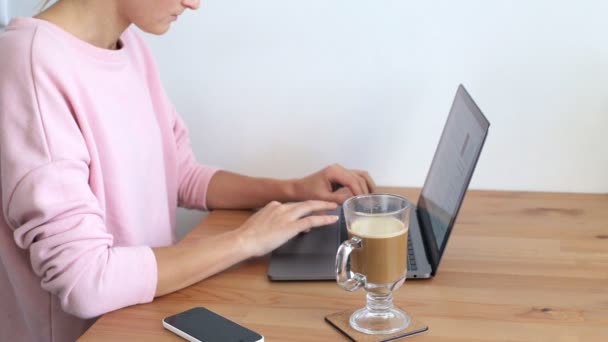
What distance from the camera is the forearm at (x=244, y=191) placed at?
4.59ft

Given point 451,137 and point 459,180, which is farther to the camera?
point 451,137

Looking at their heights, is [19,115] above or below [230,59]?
below

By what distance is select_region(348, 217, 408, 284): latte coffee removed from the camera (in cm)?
93

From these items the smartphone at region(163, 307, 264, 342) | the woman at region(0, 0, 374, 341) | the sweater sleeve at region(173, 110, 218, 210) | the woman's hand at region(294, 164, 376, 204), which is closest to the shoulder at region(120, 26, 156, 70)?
the woman at region(0, 0, 374, 341)

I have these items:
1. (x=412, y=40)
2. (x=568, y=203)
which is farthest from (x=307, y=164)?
(x=568, y=203)

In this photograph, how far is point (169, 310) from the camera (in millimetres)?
1016

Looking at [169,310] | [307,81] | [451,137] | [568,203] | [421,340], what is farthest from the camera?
[307,81]

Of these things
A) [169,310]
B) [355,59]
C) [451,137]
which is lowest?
[169,310]

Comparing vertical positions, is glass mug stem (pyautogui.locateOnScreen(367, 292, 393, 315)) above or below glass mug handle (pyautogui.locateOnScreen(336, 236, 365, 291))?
below

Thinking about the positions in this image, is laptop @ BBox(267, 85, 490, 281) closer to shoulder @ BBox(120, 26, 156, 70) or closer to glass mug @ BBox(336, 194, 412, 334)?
glass mug @ BBox(336, 194, 412, 334)

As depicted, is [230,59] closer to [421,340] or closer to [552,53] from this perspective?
[552,53]

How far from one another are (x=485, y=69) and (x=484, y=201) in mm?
254

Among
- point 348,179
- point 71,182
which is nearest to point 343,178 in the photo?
point 348,179

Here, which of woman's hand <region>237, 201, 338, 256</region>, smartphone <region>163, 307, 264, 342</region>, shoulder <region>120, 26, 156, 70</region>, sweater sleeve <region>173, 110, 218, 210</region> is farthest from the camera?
sweater sleeve <region>173, 110, 218, 210</region>
